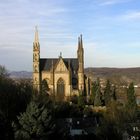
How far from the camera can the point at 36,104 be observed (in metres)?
44.6

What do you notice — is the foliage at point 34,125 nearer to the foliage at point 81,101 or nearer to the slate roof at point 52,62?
the foliage at point 81,101

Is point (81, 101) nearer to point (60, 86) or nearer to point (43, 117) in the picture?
point (60, 86)

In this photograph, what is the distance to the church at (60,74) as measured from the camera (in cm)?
9706

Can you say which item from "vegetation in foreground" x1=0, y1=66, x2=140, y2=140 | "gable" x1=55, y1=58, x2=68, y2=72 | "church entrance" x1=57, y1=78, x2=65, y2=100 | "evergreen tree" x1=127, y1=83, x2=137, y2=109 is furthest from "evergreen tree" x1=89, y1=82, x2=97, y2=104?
"evergreen tree" x1=127, y1=83, x2=137, y2=109

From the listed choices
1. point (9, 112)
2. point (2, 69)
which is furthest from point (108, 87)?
point (9, 112)

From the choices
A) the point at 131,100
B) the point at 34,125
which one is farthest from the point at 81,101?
the point at 34,125

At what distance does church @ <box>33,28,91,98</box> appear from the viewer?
9706cm

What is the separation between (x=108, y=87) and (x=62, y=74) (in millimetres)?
10544

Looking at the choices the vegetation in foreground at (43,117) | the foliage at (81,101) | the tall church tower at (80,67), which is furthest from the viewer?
the tall church tower at (80,67)

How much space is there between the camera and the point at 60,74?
98438 millimetres

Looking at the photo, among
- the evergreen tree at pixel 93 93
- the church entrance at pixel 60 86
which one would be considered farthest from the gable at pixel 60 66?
the evergreen tree at pixel 93 93

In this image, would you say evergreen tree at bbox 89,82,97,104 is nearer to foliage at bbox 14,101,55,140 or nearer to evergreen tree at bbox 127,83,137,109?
evergreen tree at bbox 127,83,137,109

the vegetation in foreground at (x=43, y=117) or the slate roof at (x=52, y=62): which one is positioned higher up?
the slate roof at (x=52, y=62)

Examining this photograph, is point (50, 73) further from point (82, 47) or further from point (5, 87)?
point (5, 87)
